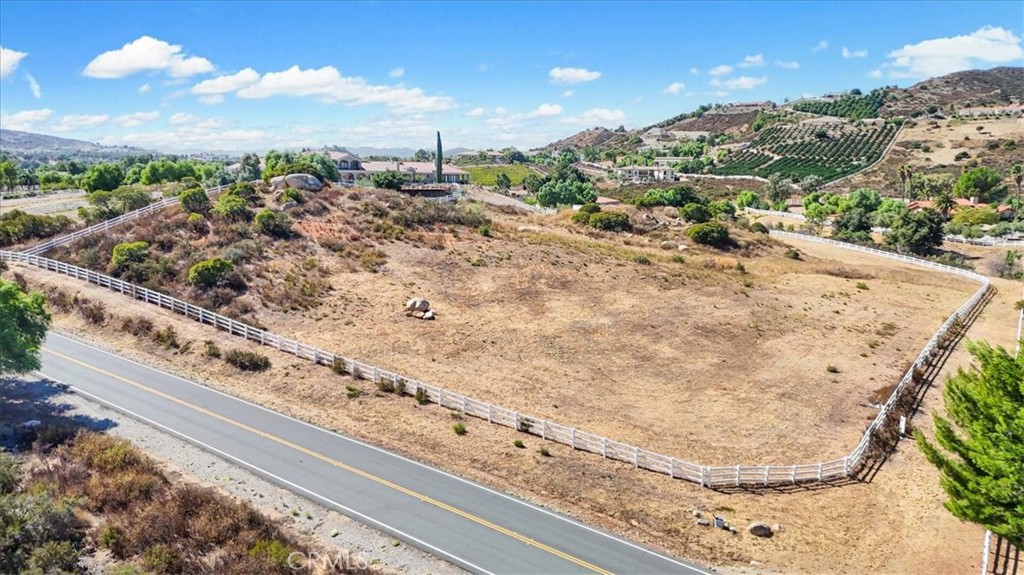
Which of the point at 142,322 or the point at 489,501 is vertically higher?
the point at 142,322

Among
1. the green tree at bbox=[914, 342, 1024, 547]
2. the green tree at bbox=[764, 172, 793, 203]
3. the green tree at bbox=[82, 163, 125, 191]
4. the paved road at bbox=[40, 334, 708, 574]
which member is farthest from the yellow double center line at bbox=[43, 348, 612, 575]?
the green tree at bbox=[764, 172, 793, 203]

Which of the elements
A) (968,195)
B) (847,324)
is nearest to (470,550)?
(847,324)

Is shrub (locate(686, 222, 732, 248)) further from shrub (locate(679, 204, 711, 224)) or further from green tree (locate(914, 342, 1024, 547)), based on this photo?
green tree (locate(914, 342, 1024, 547))

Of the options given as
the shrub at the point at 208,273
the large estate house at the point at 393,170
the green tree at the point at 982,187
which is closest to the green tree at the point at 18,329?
the shrub at the point at 208,273

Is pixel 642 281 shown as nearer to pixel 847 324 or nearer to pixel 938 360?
pixel 847 324

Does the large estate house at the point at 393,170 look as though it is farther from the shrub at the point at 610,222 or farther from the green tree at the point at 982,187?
the green tree at the point at 982,187

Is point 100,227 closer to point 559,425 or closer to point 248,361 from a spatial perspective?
→ point 248,361
